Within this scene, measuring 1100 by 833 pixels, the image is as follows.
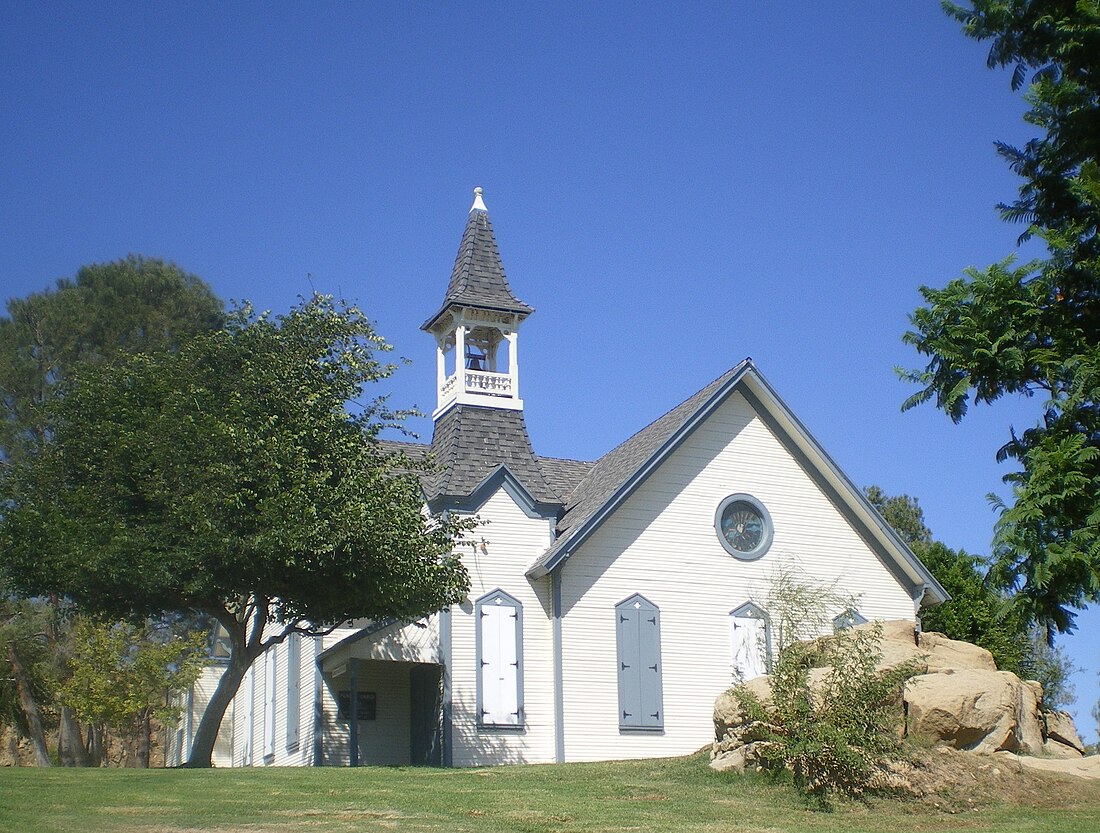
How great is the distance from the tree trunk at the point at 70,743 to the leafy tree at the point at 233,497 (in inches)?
850

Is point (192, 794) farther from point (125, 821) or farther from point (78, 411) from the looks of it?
point (78, 411)

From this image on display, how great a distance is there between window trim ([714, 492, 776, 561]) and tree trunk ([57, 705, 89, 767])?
26.7 meters

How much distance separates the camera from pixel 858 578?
31250 millimetres

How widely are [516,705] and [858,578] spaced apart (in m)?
9.04

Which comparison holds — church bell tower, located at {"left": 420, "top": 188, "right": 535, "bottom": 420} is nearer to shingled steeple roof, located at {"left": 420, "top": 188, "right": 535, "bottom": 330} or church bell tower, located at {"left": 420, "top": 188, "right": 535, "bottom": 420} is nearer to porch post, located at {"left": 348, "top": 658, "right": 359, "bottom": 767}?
shingled steeple roof, located at {"left": 420, "top": 188, "right": 535, "bottom": 330}

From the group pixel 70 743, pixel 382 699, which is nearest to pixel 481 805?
pixel 382 699

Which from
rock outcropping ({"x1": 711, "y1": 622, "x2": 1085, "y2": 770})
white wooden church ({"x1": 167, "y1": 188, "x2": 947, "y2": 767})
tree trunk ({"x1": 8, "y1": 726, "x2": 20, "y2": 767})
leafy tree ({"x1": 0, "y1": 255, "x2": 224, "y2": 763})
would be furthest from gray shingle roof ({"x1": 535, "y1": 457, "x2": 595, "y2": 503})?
tree trunk ({"x1": 8, "y1": 726, "x2": 20, "y2": 767})

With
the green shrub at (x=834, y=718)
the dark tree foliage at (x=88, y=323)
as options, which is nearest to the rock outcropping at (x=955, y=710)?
the green shrub at (x=834, y=718)

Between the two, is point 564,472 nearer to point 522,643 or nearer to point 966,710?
point 522,643

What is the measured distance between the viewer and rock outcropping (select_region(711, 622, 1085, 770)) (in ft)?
63.3

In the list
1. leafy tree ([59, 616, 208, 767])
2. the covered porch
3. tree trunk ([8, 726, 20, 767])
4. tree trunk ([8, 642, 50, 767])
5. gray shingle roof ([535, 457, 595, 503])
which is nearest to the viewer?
the covered porch

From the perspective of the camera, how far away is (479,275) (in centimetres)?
3266

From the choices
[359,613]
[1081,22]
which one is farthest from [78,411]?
[1081,22]

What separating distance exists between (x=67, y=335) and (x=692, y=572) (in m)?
25.7
